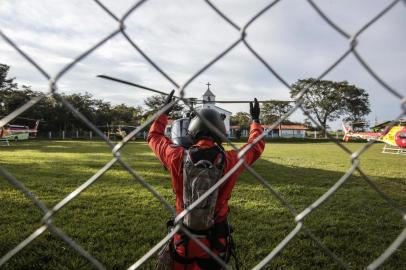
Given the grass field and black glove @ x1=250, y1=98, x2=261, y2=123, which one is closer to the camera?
black glove @ x1=250, y1=98, x2=261, y2=123

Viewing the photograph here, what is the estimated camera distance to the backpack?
204cm

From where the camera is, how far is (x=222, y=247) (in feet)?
7.47

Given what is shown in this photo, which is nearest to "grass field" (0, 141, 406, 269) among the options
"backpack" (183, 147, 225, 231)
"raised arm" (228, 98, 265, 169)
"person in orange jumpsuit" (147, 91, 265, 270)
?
"person in orange jumpsuit" (147, 91, 265, 270)

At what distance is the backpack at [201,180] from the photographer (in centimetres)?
204

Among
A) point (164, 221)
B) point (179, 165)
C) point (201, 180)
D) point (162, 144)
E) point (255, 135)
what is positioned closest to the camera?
point (201, 180)

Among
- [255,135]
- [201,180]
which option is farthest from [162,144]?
[255,135]

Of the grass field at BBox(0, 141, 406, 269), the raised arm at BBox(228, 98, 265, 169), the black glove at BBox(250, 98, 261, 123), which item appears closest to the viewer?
the raised arm at BBox(228, 98, 265, 169)

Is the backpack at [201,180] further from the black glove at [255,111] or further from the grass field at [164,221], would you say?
the grass field at [164,221]

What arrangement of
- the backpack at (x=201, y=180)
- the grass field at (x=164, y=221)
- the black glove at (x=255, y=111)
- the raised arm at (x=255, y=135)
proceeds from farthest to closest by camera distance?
the grass field at (x=164, y=221) < the black glove at (x=255, y=111) < the raised arm at (x=255, y=135) < the backpack at (x=201, y=180)

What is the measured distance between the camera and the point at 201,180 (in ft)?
6.71

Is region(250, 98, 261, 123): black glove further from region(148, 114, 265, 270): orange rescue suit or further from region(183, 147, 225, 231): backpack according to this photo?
region(183, 147, 225, 231): backpack

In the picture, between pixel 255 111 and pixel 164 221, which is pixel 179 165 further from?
pixel 164 221

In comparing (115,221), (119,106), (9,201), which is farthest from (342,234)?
(119,106)

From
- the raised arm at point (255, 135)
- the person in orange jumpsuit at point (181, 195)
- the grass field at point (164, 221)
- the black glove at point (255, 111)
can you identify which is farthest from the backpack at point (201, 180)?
the grass field at point (164, 221)
